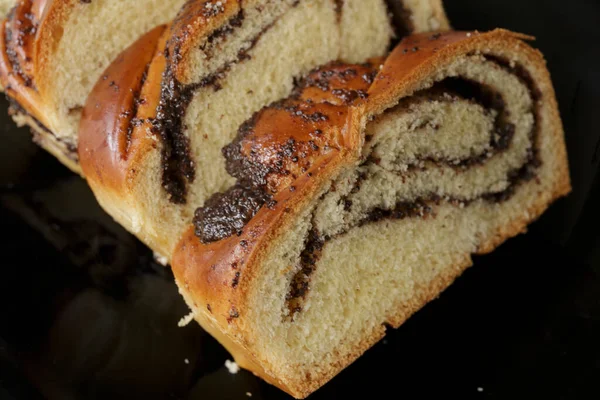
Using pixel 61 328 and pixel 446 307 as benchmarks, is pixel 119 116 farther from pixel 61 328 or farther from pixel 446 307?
pixel 446 307

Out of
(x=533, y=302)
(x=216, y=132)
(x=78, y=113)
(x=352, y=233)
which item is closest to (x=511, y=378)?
(x=533, y=302)

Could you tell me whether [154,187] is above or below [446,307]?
above

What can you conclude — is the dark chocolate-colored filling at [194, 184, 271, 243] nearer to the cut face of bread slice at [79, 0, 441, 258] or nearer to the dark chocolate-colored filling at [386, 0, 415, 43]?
the cut face of bread slice at [79, 0, 441, 258]

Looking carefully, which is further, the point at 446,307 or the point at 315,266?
the point at 446,307

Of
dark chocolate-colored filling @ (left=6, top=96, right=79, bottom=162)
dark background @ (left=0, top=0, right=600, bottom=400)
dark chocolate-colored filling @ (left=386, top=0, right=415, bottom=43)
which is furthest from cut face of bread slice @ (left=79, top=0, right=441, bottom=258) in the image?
dark background @ (left=0, top=0, right=600, bottom=400)

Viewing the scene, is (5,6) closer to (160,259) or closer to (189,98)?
(189,98)

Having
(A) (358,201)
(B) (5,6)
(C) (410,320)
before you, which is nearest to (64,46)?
(B) (5,6)
